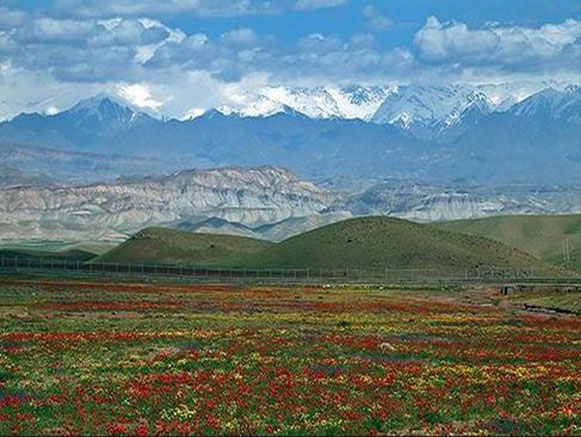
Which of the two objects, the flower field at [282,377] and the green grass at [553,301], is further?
the green grass at [553,301]

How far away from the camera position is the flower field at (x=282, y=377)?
28375 mm

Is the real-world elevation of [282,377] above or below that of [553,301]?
above

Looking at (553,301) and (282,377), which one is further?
(553,301)

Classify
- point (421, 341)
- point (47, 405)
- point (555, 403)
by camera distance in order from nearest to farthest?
point (47, 405) → point (555, 403) → point (421, 341)

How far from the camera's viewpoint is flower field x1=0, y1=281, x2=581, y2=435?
93.1 ft

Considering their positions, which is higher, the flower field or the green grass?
the flower field

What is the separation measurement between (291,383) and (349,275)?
164755 mm

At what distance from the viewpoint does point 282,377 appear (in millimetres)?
36281

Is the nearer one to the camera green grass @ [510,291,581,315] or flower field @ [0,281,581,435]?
flower field @ [0,281,581,435]

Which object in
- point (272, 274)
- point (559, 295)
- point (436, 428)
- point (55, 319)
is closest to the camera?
point (436, 428)

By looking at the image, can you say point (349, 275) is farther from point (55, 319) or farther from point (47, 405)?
point (47, 405)

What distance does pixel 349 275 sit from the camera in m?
199

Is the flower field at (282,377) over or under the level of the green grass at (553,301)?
over

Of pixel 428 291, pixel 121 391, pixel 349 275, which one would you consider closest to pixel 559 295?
pixel 428 291
